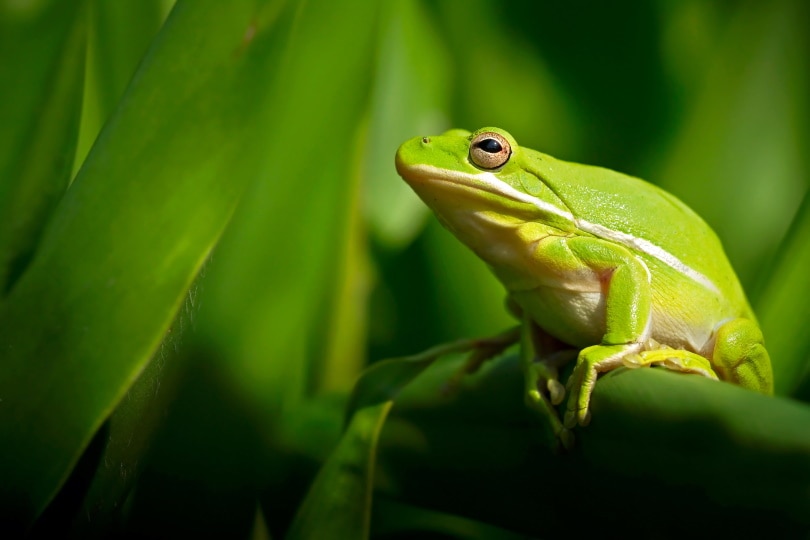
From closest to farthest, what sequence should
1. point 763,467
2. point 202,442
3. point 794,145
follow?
point 763,467 → point 202,442 → point 794,145

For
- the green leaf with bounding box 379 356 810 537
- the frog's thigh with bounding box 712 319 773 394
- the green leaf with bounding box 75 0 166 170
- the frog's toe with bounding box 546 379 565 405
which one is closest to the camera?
the green leaf with bounding box 379 356 810 537

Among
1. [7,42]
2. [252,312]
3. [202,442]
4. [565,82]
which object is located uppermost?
[565,82]

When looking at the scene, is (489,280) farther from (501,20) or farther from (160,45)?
(160,45)

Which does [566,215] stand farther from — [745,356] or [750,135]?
[750,135]

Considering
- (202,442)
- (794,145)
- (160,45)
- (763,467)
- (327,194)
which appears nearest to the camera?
(763,467)

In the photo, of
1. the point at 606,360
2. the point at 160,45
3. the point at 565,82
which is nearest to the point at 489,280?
the point at 565,82

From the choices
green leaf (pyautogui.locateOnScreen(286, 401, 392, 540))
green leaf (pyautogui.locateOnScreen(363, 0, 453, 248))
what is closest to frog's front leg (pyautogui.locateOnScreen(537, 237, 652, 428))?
green leaf (pyautogui.locateOnScreen(286, 401, 392, 540))

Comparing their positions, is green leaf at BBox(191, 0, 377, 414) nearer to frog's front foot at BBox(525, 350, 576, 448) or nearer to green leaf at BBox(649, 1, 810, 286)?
frog's front foot at BBox(525, 350, 576, 448)

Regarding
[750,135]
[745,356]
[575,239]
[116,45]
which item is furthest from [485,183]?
[116,45]

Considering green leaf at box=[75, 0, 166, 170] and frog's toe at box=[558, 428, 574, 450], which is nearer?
frog's toe at box=[558, 428, 574, 450]
